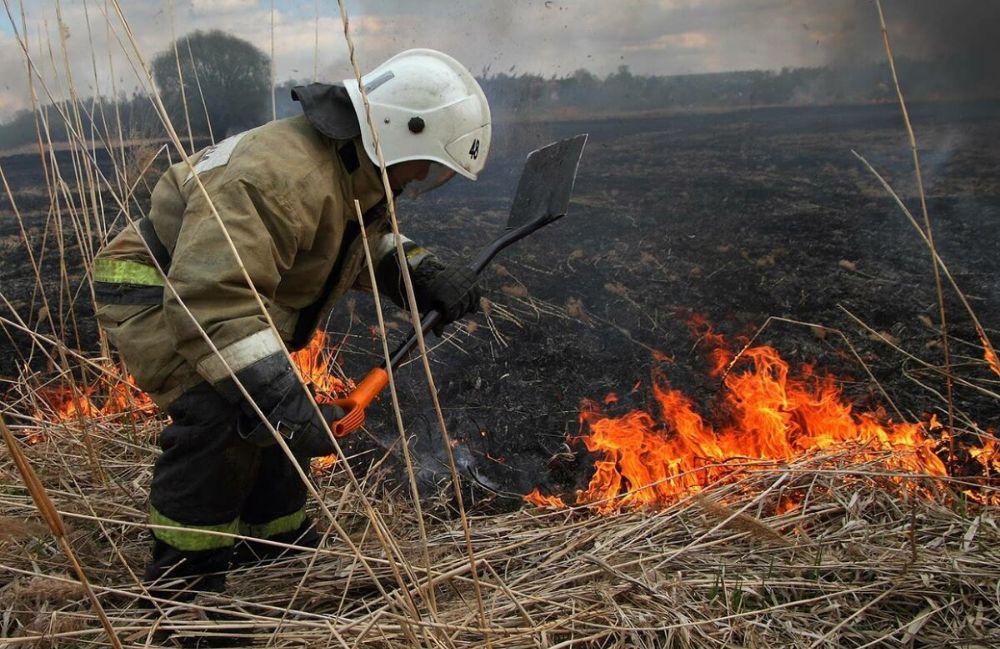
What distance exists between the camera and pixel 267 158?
2.03 metres

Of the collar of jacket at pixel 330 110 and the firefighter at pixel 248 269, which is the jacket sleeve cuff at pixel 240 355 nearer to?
the firefighter at pixel 248 269

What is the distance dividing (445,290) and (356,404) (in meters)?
0.81

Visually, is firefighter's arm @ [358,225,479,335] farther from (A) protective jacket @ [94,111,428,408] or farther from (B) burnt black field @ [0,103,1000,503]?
(B) burnt black field @ [0,103,1000,503]

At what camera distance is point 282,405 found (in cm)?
196

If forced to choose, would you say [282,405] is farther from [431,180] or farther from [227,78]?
[227,78]

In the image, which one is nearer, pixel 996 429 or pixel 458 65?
pixel 458 65

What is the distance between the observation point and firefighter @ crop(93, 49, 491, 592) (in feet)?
6.32

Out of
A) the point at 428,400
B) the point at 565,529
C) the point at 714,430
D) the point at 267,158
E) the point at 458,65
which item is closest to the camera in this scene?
the point at 267,158

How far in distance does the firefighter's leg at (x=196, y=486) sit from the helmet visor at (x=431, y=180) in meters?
1.09

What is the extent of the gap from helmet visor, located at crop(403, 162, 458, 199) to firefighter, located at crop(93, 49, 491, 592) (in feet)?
0.08

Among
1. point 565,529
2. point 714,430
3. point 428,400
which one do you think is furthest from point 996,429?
point 428,400

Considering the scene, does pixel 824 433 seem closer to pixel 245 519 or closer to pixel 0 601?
pixel 245 519

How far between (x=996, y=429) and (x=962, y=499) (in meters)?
0.85

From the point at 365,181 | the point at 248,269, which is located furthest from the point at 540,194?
the point at 248,269
